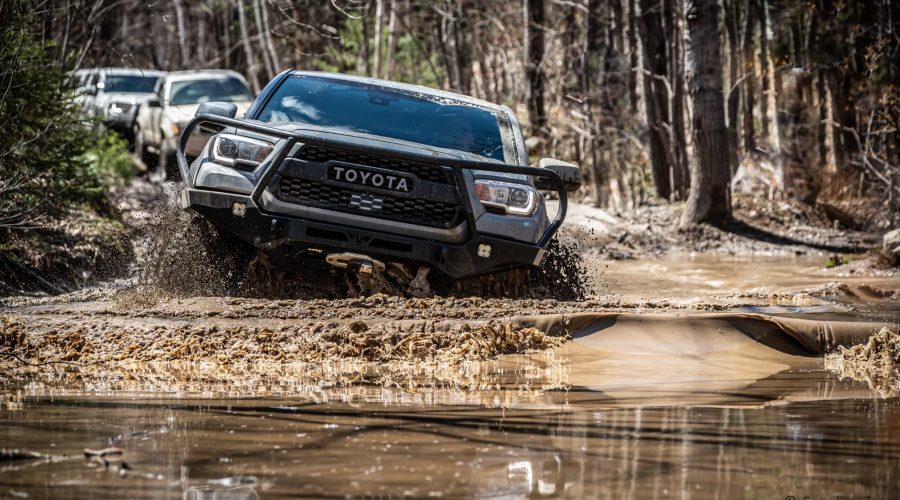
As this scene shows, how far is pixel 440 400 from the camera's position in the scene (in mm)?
5129

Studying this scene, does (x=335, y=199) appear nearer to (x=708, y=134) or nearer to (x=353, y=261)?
(x=353, y=261)

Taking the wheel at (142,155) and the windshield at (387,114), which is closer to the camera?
the windshield at (387,114)

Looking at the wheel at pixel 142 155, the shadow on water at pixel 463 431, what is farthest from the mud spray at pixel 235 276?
the wheel at pixel 142 155

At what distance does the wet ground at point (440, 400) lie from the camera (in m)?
3.66

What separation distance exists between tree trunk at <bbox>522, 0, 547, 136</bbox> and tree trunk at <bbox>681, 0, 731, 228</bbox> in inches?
268

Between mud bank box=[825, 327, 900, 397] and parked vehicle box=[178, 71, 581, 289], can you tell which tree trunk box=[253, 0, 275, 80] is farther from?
mud bank box=[825, 327, 900, 397]

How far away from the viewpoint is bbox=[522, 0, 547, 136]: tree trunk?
964 inches

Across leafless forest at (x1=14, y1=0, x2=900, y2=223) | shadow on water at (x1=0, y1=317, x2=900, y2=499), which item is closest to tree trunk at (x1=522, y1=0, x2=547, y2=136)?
leafless forest at (x1=14, y1=0, x2=900, y2=223)

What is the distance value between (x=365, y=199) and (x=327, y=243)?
362mm

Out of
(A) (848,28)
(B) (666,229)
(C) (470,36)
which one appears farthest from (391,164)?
(C) (470,36)

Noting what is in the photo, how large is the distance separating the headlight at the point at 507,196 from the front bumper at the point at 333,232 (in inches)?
4.5

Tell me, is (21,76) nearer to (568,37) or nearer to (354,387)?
(354,387)

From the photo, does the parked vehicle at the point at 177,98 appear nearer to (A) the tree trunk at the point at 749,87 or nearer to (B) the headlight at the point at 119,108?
(B) the headlight at the point at 119,108

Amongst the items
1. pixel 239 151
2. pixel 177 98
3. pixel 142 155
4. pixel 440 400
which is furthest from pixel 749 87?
pixel 440 400
